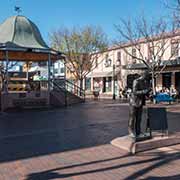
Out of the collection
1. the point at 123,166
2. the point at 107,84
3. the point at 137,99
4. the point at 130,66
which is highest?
the point at 130,66

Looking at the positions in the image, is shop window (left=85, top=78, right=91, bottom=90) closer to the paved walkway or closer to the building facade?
the building facade

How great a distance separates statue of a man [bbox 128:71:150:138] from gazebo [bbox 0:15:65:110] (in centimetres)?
1322

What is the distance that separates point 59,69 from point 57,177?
49.3 m

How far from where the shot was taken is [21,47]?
20.2 meters

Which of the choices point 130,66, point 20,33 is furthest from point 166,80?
point 20,33

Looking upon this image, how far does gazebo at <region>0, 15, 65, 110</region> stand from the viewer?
1983 cm

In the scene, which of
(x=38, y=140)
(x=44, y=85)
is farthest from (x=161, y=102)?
(x=38, y=140)

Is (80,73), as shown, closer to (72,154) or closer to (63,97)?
(63,97)

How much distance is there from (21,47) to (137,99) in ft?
46.3

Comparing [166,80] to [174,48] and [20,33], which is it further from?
[20,33]

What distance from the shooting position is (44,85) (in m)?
24.9

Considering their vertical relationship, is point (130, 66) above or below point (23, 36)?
below

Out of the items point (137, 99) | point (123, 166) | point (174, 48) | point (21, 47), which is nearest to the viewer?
point (123, 166)

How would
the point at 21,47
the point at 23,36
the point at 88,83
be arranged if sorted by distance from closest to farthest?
1. the point at 21,47
2. the point at 23,36
3. the point at 88,83
